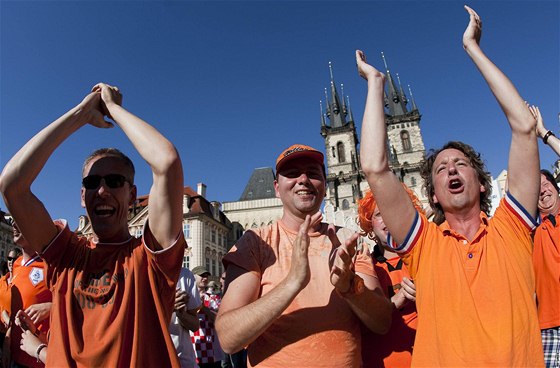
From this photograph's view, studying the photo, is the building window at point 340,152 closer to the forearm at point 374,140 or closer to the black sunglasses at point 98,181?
the forearm at point 374,140

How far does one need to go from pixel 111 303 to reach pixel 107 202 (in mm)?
590

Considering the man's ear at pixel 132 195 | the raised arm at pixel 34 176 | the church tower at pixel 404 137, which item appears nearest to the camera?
the raised arm at pixel 34 176

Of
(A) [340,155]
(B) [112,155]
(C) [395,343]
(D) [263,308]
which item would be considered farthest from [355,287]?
(A) [340,155]

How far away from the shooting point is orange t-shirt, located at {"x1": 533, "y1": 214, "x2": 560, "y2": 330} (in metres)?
2.83

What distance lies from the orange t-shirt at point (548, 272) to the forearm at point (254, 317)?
245 cm

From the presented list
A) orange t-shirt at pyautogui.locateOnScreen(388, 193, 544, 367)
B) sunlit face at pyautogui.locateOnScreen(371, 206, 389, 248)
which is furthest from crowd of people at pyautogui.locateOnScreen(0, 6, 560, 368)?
sunlit face at pyautogui.locateOnScreen(371, 206, 389, 248)

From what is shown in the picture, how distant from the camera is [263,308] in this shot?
65.7 inches

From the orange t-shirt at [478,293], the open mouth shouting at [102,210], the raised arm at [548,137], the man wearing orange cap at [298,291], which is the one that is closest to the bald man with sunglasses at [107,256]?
the open mouth shouting at [102,210]

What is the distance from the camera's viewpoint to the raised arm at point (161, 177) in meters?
1.76

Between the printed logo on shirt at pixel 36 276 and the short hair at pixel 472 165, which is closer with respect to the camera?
the short hair at pixel 472 165

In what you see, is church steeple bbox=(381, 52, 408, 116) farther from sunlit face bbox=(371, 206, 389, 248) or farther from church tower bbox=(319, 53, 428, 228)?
sunlit face bbox=(371, 206, 389, 248)

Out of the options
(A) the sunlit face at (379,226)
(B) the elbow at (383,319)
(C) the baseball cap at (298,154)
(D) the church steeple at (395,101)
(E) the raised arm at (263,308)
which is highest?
(D) the church steeple at (395,101)

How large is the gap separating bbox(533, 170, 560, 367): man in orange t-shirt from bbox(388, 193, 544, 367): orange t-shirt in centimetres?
149

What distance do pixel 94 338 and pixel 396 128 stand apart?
61.3 metres
